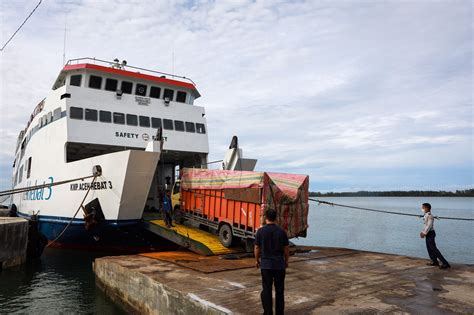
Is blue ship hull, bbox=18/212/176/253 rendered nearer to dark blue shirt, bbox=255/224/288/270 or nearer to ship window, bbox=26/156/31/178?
ship window, bbox=26/156/31/178

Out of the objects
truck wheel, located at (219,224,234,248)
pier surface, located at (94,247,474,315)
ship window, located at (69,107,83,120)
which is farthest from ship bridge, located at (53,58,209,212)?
pier surface, located at (94,247,474,315)

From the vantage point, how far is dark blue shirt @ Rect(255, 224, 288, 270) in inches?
201

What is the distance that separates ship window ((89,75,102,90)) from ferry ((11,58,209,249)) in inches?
1.6

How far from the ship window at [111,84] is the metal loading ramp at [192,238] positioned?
250 inches

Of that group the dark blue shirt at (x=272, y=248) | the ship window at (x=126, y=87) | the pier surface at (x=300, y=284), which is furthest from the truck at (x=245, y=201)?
the ship window at (x=126, y=87)

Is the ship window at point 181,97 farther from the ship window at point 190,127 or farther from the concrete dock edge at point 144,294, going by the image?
the concrete dock edge at point 144,294

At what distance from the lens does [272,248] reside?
201 inches

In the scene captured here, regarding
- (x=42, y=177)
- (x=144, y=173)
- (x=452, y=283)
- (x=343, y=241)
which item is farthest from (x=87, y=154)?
(x=343, y=241)

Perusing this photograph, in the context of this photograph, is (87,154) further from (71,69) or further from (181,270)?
(181,270)

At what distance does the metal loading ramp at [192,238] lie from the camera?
10459 mm

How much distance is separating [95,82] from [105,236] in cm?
651

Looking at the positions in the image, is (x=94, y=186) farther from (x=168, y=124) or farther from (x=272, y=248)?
(x=272, y=248)

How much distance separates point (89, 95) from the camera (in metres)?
14.8

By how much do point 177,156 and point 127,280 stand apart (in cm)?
917
